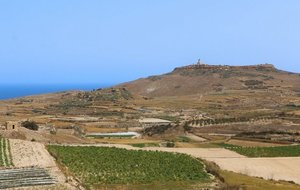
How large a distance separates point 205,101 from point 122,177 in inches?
4151

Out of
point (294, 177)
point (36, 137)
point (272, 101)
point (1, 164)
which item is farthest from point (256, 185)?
point (272, 101)

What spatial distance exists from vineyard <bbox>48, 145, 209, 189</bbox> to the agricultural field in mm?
10636

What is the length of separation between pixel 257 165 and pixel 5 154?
73.2ft

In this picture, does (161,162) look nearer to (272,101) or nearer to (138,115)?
(138,115)

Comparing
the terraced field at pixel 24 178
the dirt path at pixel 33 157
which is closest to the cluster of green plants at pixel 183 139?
the dirt path at pixel 33 157

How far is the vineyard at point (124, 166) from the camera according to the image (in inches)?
1521

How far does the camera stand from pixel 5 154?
46344mm

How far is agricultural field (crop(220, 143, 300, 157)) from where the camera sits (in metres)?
56.9

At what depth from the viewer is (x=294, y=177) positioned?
1756 inches

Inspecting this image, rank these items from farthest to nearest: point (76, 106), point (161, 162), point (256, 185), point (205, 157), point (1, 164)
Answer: point (76, 106) < point (205, 157) < point (161, 162) < point (1, 164) < point (256, 185)

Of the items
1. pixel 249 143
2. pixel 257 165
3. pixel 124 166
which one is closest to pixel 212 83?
pixel 249 143

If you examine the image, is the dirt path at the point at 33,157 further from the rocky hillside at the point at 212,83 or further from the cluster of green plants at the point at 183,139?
the rocky hillside at the point at 212,83

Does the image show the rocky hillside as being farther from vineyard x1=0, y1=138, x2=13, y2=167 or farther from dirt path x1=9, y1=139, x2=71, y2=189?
vineyard x1=0, y1=138, x2=13, y2=167

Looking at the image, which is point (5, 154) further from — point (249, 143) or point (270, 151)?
point (249, 143)
